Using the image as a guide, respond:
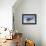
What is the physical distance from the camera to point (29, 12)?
5.82 m

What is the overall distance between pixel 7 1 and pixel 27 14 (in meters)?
1.45

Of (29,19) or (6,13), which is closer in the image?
(6,13)

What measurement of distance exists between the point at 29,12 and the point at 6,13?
1458 millimetres

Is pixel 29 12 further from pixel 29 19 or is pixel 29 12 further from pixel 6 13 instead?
pixel 6 13

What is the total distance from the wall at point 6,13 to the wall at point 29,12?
1100 mm

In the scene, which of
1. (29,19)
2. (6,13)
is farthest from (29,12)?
(6,13)

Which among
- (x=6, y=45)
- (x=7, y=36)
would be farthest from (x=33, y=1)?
(x=6, y=45)

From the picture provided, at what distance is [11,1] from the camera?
4676 millimetres

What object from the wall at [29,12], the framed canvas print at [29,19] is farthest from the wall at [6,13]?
the framed canvas print at [29,19]

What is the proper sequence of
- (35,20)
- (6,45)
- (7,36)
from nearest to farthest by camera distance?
(6,45) → (7,36) → (35,20)

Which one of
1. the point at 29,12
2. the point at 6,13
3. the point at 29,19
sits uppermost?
the point at 29,12

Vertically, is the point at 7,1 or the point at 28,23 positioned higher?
the point at 7,1

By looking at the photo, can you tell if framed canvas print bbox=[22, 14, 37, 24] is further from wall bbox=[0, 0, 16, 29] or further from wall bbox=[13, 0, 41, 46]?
wall bbox=[0, 0, 16, 29]

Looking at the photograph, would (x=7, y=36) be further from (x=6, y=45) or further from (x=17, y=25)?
(x=17, y=25)
